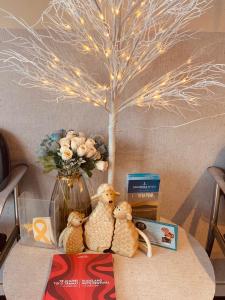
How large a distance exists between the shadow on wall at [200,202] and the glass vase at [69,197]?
588mm

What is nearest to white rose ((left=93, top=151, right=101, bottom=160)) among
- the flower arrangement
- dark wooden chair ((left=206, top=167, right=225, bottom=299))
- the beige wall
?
the flower arrangement

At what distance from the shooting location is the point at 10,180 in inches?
48.1

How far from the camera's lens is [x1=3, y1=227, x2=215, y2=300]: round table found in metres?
0.88

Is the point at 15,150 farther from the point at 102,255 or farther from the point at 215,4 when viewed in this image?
the point at 215,4

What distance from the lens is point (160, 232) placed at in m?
1.07

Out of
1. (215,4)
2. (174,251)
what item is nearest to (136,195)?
(174,251)

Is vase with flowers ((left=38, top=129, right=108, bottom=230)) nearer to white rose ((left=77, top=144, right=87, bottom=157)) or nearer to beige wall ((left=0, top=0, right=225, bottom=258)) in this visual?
white rose ((left=77, top=144, right=87, bottom=157))

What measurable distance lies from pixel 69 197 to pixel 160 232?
0.36 meters

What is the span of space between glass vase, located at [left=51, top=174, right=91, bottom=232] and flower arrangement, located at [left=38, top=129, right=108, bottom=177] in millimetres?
39

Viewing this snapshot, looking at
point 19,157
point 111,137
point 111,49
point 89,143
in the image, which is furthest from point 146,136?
point 19,157

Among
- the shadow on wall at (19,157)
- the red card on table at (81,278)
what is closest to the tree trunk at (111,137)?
the red card on table at (81,278)

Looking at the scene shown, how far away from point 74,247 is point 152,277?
28 centimetres

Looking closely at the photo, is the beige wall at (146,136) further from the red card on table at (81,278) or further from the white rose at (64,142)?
the red card on table at (81,278)

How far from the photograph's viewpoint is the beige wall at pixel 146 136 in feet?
4.14
